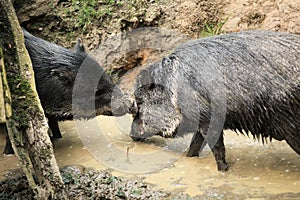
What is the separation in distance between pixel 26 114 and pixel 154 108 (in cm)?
192

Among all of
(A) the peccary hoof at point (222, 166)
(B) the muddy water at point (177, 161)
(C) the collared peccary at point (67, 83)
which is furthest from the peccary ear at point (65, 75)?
(A) the peccary hoof at point (222, 166)

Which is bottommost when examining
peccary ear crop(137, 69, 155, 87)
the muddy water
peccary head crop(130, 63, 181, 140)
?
the muddy water

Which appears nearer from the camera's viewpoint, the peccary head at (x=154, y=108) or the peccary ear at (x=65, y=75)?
the peccary head at (x=154, y=108)

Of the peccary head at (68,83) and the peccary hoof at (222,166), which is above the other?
the peccary head at (68,83)

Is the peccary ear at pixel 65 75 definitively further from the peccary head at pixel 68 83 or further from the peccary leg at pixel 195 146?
the peccary leg at pixel 195 146

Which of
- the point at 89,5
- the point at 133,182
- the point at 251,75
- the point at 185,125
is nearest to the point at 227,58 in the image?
the point at 251,75

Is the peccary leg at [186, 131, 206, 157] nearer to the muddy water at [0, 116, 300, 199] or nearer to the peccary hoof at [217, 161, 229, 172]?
the muddy water at [0, 116, 300, 199]

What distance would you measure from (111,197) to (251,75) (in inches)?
68.1

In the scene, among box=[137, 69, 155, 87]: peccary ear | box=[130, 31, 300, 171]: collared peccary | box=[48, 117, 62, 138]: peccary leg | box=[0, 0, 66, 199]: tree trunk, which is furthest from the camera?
box=[48, 117, 62, 138]: peccary leg

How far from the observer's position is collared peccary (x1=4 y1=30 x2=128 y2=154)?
541 cm

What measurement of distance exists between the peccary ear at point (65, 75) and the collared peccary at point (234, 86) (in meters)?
0.96

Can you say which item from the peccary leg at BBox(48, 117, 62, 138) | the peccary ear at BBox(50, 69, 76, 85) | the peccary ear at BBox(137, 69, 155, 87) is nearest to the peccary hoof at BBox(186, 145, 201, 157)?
the peccary ear at BBox(137, 69, 155, 87)

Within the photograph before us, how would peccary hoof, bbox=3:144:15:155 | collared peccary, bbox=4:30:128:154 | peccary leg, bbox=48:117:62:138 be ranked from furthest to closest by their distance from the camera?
peccary leg, bbox=48:117:62:138, peccary hoof, bbox=3:144:15:155, collared peccary, bbox=4:30:128:154

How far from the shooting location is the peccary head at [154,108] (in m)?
5.18
